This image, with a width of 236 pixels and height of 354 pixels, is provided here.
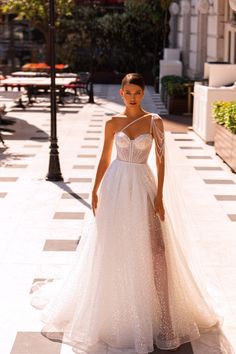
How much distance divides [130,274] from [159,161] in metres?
0.82

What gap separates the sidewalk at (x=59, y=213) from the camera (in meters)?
5.66

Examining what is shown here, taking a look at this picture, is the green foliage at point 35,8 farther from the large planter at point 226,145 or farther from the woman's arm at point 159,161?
the woman's arm at point 159,161

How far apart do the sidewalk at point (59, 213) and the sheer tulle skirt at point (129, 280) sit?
17 centimetres

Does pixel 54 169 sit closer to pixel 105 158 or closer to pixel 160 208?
pixel 105 158

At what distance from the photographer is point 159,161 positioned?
Result: 521cm

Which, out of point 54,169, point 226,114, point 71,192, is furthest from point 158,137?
point 226,114

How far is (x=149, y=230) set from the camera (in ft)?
17.0

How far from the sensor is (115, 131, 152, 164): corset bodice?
514cm

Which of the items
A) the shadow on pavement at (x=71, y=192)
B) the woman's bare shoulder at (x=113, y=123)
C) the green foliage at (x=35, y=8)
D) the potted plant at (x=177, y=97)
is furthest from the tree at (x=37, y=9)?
the woman's bare shoulder at (x=113, y=123)

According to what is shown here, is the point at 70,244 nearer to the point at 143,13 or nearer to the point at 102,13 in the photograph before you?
the point at 143,13

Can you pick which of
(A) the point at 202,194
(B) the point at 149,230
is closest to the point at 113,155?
(B) the point at 149,230

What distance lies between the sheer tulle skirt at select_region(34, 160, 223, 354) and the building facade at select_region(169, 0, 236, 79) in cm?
906

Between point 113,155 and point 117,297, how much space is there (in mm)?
1168

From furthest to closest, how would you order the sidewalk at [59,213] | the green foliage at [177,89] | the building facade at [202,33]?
the building facade at [202,33] → the green foliage at [177,89] → the sidewalk at [59,213]
